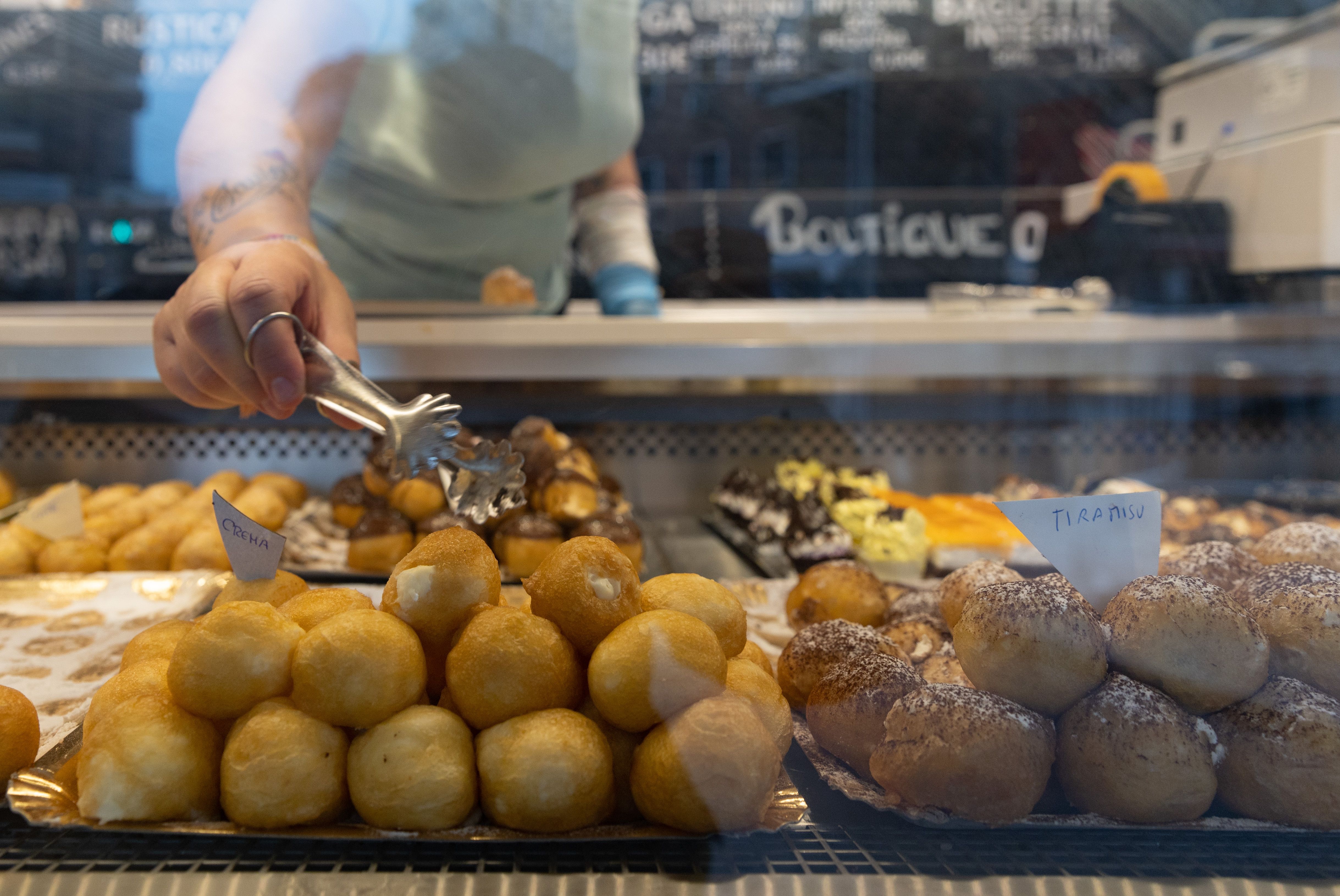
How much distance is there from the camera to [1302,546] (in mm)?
1126

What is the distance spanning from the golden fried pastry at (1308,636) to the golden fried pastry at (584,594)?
0.55 meters

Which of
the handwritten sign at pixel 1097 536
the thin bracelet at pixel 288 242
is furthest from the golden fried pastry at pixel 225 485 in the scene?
the handwritten sign at pixel 1097 536

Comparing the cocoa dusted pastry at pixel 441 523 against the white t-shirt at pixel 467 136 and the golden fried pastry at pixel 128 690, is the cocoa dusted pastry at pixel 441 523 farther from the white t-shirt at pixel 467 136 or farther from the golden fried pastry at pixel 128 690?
the golden fried pastry at pixel 128 690

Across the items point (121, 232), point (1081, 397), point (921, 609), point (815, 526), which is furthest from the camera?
point (121, 232)

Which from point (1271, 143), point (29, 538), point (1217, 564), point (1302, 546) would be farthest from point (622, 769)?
point (1271, 143)

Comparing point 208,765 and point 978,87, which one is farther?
point 978,87

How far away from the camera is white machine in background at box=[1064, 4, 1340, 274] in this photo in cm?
172

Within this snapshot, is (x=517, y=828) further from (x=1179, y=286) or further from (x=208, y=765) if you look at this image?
(x=1179, y=286)

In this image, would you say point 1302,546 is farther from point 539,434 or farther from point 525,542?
point 539,434

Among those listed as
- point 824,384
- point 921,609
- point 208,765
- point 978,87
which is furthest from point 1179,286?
point 978,87

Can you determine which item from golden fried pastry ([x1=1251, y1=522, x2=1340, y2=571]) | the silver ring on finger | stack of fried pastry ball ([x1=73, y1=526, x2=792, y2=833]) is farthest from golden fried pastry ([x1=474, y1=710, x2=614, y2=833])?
golden fried pastry ([x1=1251, y1=522, x2=1340, y2=571])

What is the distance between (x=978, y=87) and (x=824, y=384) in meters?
2.73

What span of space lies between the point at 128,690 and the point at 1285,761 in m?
1.04

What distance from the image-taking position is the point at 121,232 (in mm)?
3299
